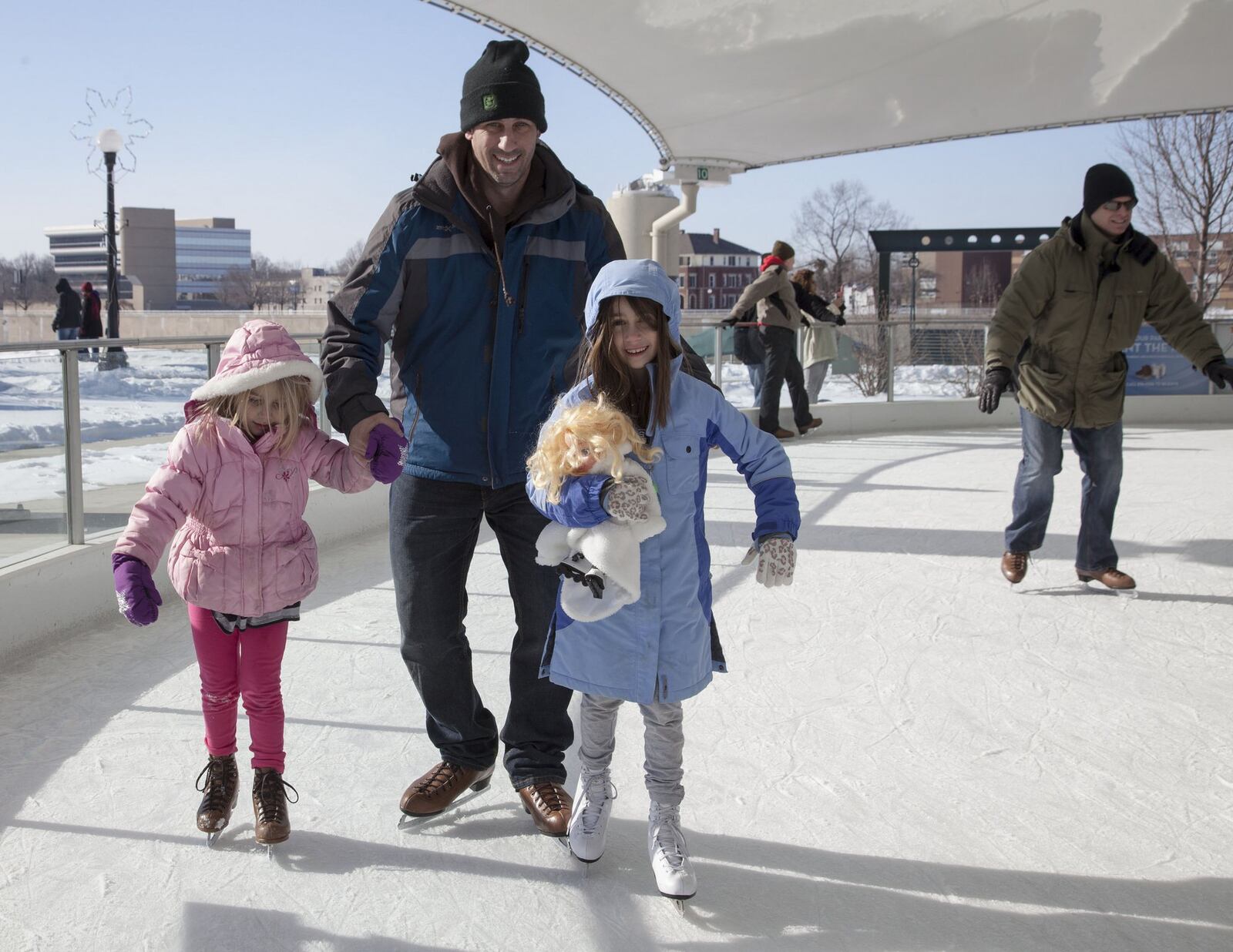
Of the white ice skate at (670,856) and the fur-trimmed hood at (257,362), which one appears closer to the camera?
the white ice skate at (670,856)

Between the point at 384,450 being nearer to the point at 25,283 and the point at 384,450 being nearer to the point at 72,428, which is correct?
the point at 72,428

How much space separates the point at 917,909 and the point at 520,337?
1336mm

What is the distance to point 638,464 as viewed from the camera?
210 cm

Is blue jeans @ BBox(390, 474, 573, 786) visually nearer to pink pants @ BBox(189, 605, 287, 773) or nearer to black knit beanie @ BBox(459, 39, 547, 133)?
pink pants @ BBox(189, 605, 287, 773)

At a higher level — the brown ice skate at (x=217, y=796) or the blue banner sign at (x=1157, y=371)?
the blue banner sign at (x=1157, y=371)

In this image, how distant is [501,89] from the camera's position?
2.27 meters

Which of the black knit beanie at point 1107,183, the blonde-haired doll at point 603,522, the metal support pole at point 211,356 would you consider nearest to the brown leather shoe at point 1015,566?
the black knit beanie at point 1107,183

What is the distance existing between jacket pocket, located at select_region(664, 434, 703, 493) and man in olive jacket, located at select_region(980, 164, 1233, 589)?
2236 mm

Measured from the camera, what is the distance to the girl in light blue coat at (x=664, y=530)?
84.2 inches

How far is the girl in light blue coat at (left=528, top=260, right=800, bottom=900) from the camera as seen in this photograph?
7.02ft

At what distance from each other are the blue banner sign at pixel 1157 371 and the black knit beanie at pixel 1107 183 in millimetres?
7813

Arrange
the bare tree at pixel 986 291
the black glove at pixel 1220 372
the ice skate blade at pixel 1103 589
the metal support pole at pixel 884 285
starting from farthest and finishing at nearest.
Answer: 1. the bare tree at pixel 986 291
2. the metal support pole at pixel 884 285
3. the ice skate blade at pixel 1103 589
4. the black glove at pixel 1220 372

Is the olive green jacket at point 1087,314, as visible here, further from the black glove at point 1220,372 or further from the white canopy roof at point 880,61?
the white canopy roof at point 880,61

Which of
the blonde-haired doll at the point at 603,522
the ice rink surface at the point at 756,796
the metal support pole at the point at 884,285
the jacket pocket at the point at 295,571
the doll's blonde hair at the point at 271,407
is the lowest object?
the ice rink surface at the point at 756,796
